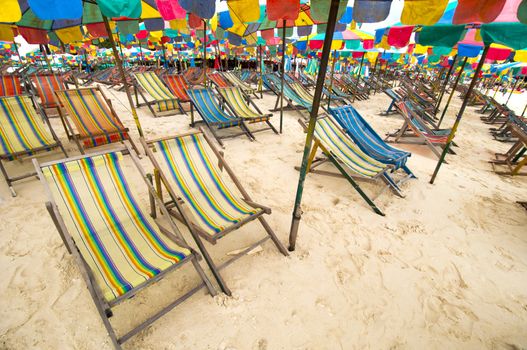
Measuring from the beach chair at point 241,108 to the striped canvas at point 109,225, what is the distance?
3418 millimetres

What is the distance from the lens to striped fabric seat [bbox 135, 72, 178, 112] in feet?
20.4

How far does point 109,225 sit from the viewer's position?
2062 millimetres

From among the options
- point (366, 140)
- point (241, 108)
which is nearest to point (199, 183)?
point (366, 140)

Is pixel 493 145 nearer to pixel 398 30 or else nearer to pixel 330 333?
pixel 398 30

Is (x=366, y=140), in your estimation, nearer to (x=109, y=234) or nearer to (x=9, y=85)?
(x=109, y=234)

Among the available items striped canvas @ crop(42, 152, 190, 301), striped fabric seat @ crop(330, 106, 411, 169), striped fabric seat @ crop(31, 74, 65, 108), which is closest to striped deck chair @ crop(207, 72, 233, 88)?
striped fabric seat @ crop(31, 74, 65, 108)

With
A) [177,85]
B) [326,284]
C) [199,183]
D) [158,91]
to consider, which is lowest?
[326,284]

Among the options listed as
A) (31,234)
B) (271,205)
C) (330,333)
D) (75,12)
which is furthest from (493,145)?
(31,234)

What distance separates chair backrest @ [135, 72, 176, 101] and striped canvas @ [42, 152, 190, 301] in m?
4.64

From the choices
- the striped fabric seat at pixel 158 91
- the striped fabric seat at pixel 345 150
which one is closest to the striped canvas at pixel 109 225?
the striped fabric seat at pixel 345 150

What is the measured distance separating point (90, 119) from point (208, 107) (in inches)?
88.0

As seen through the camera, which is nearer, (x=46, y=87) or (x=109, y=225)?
(x=109, y=225)

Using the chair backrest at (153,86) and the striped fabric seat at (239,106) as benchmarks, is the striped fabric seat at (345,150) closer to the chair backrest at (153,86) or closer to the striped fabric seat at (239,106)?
the striped fabric seat at (239,106)

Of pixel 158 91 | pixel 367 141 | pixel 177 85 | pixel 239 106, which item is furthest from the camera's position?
pixel 177 85
